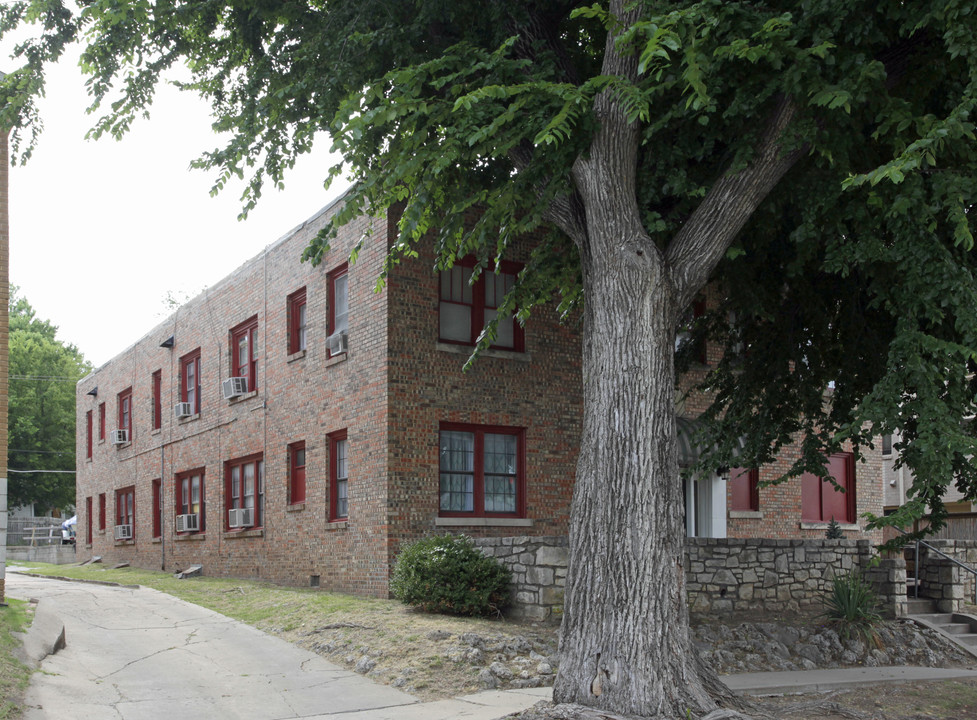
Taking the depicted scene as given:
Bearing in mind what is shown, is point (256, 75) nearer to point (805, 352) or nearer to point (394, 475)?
point (394, 475)

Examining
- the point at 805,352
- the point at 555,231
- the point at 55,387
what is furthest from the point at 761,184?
the point at 55,387

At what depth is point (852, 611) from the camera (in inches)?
599

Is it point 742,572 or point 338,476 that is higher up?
point 338,476

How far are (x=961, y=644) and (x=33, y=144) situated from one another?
1558cm

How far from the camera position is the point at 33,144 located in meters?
12.1

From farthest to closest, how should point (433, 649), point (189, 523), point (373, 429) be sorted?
point (189, 523)
point (373, 429)
point (433, 649)

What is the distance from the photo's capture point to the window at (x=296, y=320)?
2023cm

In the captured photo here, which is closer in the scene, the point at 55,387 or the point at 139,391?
the point at 139,391

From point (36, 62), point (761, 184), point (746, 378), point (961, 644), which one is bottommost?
point (961, 644)

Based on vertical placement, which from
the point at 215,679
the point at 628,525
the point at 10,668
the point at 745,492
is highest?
the point at 628,525

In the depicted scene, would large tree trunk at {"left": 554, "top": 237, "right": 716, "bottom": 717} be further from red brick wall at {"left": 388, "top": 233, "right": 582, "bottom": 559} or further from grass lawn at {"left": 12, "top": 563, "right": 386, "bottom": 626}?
red brick wall at {"left": 388, "top": 233, "right": 582, "bottom": 559}

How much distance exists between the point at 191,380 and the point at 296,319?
658 centimetres

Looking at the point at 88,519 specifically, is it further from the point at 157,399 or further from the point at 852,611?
the point at 852,611

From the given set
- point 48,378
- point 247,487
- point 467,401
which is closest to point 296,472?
point 247,487
